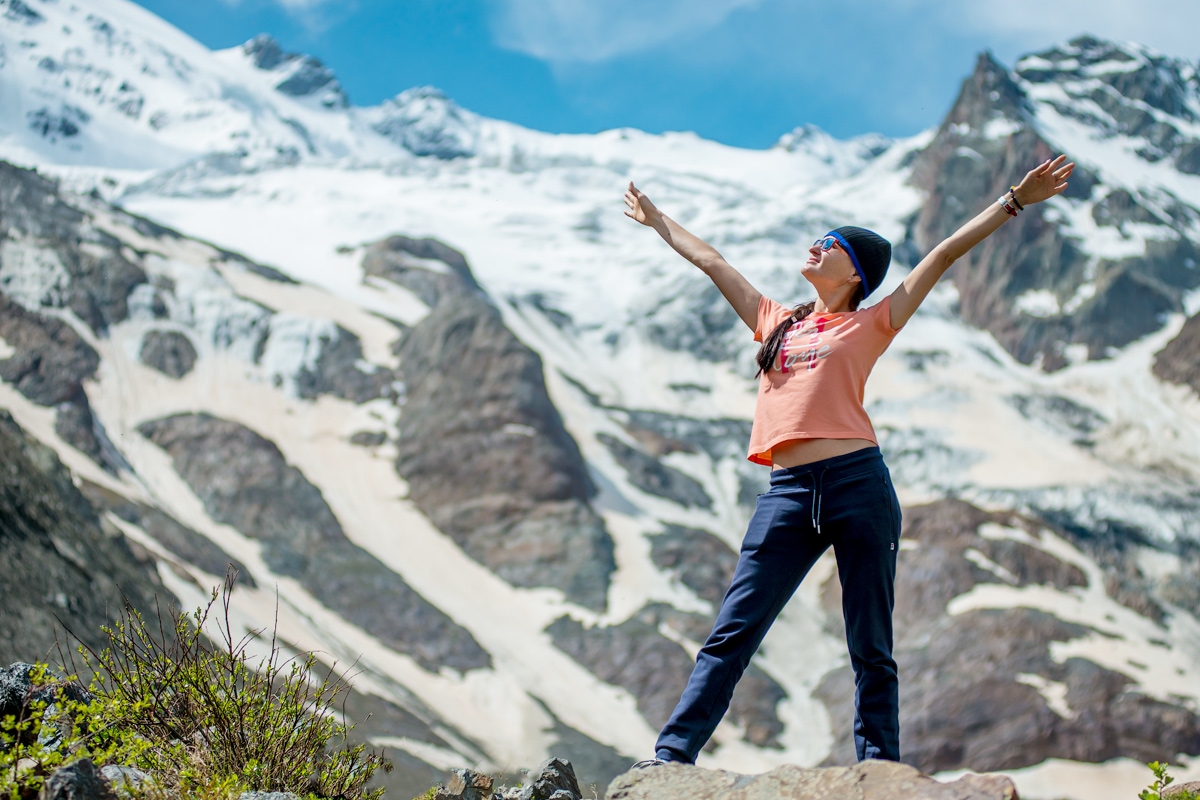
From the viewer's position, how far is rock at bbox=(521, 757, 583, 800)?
4.24 m

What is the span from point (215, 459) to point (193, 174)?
10829cm

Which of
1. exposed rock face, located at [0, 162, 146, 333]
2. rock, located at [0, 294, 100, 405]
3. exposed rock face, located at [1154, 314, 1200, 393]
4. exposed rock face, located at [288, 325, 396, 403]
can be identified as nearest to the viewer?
A: rock, located at [0, 294, 100, 405]

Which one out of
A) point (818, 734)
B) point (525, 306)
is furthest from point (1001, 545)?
point (525, 306)

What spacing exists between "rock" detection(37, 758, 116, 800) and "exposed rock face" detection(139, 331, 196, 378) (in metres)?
54.4

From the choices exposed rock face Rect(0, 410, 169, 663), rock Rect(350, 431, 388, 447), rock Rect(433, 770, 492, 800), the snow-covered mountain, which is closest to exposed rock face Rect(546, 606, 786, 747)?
the snow-covered mountain

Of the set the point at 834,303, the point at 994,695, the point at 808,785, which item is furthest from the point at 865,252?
the point at 994,695

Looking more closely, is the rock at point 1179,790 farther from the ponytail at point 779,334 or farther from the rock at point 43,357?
the rock at point 43,357

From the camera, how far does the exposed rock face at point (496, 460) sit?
163ft

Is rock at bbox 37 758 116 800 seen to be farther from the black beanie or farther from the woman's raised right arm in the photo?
the black beanie

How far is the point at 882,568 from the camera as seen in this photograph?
4.22m

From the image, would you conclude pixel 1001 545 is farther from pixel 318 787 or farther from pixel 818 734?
pixel 318 787

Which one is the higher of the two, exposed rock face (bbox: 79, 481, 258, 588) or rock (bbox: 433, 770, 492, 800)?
exposed rock face (bbox: 79, 481, 258, 588)

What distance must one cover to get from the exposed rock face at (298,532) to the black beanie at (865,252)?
127 ft

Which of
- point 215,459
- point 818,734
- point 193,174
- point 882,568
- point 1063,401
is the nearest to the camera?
point 882,568
